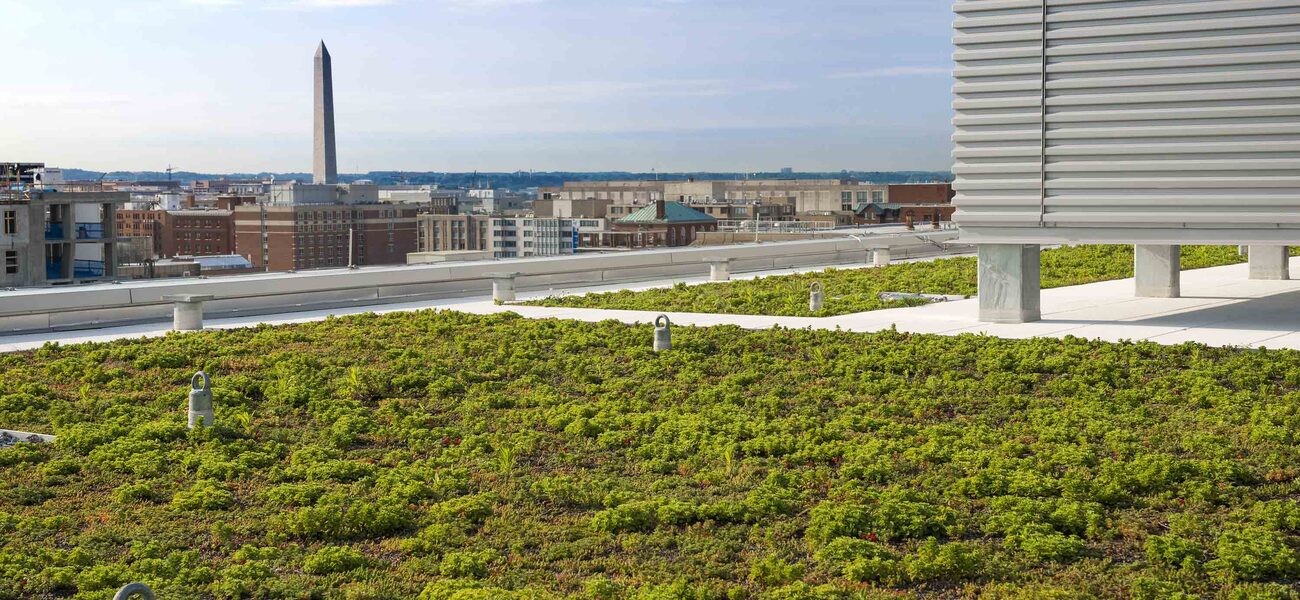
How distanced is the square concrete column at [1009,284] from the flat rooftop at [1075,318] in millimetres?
240

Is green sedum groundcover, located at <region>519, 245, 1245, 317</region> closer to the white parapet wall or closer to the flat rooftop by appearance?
the flat rooftop

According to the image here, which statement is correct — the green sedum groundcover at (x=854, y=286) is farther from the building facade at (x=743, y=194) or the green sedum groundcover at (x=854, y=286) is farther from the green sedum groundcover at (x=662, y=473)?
the building facade at (x=743, y=194)

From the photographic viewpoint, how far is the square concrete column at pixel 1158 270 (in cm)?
2370

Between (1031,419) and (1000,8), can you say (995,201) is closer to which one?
(1000,8)

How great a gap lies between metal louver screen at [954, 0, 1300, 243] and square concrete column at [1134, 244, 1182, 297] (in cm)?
410

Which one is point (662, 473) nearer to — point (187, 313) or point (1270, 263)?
point (187, 313)

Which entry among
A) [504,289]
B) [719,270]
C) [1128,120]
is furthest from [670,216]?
[1128,120]

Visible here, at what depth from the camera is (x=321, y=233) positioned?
107m

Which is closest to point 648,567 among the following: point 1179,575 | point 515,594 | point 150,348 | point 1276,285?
point 515,594

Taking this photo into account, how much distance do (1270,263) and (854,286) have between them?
25.7ft

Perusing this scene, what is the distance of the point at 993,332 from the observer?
19.6 m

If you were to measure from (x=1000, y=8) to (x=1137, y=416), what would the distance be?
8811 mm

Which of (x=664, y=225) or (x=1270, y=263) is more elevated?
(x=664, y=225)

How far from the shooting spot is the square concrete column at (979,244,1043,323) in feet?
67.7
